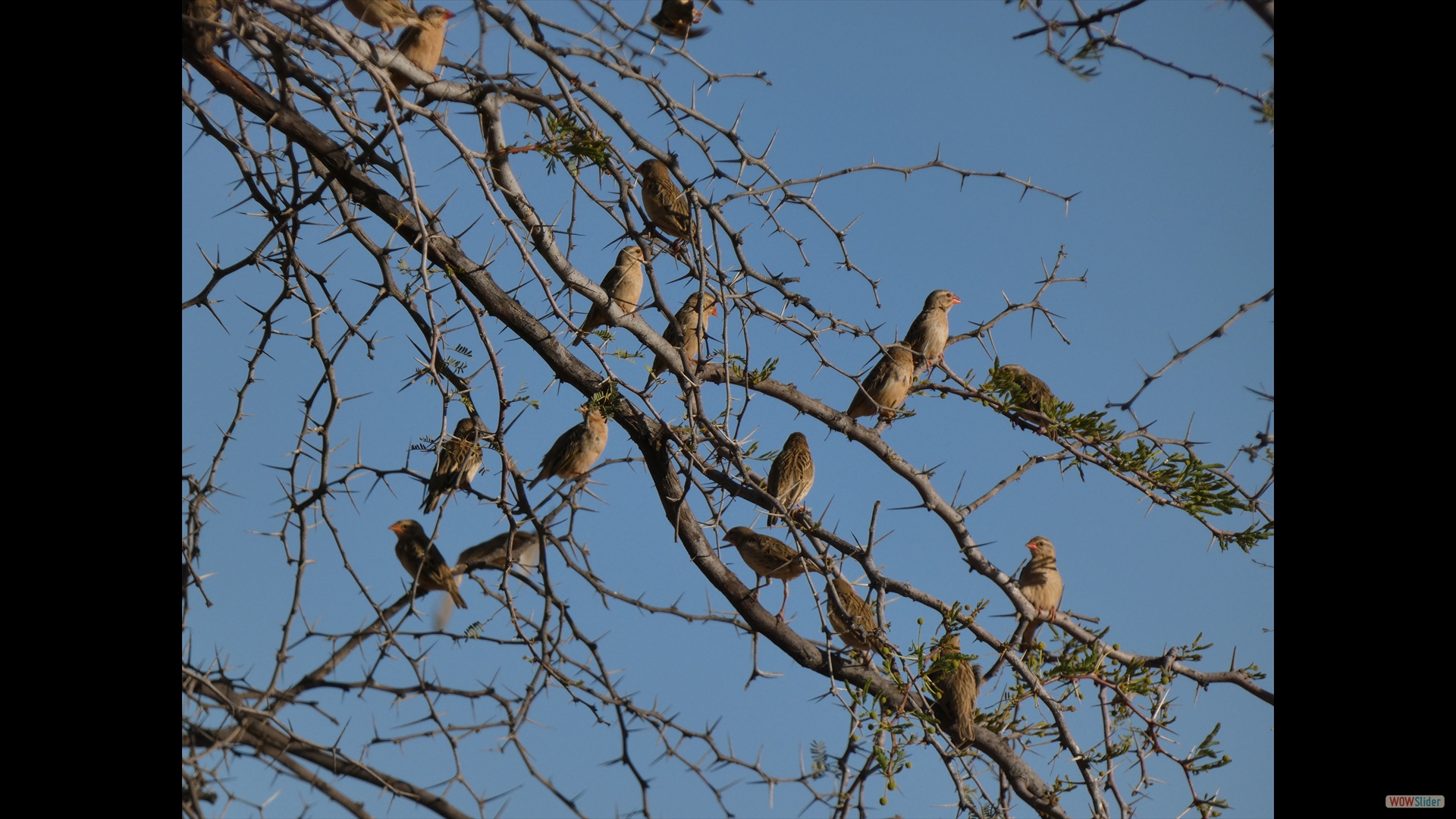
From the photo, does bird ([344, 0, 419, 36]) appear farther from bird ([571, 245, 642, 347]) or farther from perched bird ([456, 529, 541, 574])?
perched bird ([456, 529, 541, 574])

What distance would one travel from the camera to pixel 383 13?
3857mm

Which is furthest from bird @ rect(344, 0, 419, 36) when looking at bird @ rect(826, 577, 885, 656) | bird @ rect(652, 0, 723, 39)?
bird @ rect(826, 577, 885, 656)

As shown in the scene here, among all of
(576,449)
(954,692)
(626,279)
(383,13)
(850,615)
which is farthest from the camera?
(626,279)

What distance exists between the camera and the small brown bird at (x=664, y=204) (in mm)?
4793

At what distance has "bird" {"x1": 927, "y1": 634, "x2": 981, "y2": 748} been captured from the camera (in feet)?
9.68

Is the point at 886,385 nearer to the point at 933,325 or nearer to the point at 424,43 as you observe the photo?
the point at 933,325

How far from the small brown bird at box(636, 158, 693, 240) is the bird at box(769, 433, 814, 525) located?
150cm

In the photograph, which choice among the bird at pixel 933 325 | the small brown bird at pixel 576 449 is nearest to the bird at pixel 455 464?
the small brown bird at pixel 576 449

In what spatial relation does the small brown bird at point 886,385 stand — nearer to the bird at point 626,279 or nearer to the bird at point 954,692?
the bird at point 626,279

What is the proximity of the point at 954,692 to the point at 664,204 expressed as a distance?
254cm

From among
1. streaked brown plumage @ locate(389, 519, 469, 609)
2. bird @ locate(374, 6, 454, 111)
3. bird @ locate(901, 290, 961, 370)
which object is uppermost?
bird @ locate(901, 290, 961, 370)

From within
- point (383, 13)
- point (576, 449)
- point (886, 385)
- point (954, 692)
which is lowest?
point (954, 692)

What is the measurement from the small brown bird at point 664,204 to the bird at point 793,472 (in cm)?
150

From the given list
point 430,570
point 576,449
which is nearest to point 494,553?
point 430,570
